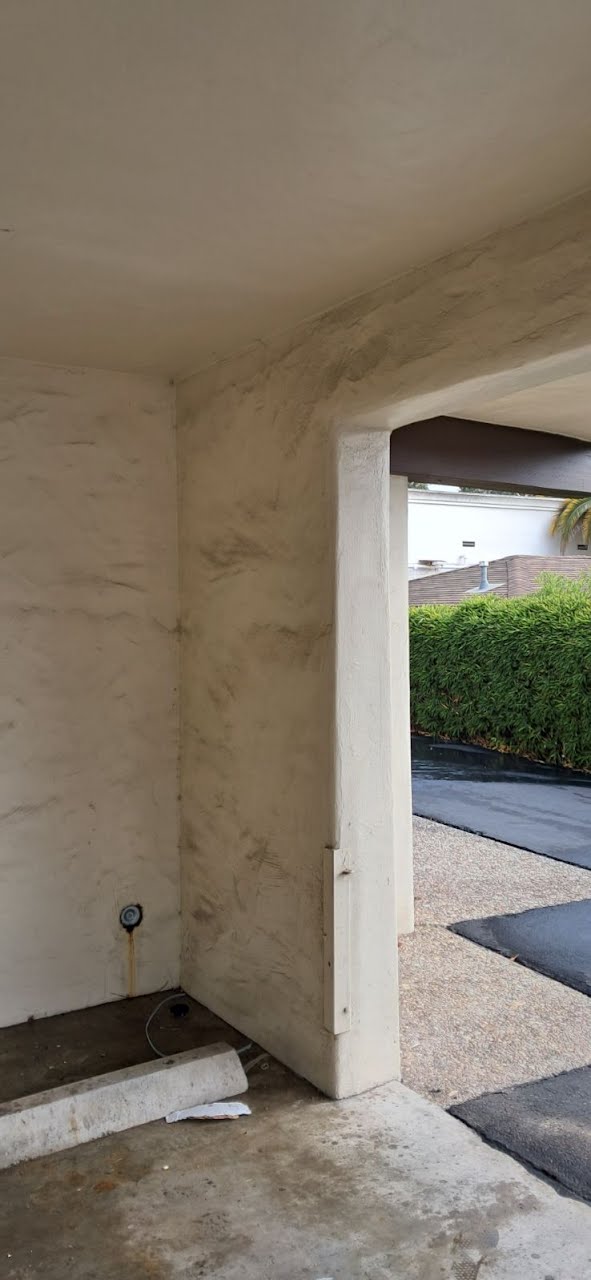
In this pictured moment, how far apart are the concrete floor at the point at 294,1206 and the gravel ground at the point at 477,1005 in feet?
1.32

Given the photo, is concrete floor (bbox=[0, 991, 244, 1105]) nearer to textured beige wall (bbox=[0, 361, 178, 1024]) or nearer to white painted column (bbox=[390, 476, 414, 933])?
textured beige wall (bbox=[0, 361, 178, 1024])

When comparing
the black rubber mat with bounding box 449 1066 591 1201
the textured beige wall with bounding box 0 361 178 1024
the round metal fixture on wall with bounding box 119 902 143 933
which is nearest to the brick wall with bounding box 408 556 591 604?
the textured beige wall with bounding box 0 361 178 1024

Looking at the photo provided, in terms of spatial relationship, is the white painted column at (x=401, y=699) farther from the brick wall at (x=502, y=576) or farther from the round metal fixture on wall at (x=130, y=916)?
the brick wall at (x=502, y=576)

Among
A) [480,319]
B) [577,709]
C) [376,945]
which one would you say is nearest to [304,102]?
[480,319]

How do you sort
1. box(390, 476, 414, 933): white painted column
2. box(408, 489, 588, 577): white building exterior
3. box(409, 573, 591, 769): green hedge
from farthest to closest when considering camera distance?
box(408, 489, 588, 577): white building exterior, box(409, 573, 591, 769): green hedge, box(390, 476, 414, 933): white painted column

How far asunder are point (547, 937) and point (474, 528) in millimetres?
14283

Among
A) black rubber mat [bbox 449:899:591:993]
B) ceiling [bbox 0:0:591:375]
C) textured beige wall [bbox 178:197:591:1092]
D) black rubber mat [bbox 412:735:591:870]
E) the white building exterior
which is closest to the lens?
ceiling [bbox 0:0:591:375]

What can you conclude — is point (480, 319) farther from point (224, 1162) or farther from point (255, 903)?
point (224, 1162)

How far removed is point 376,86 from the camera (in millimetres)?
1766

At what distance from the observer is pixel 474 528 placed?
60.2 feet

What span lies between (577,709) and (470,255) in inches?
308

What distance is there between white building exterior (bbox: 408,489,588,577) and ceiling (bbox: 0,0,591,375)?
15.1 metres

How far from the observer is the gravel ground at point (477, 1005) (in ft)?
10.8

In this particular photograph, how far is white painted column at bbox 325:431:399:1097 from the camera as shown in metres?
3.02
